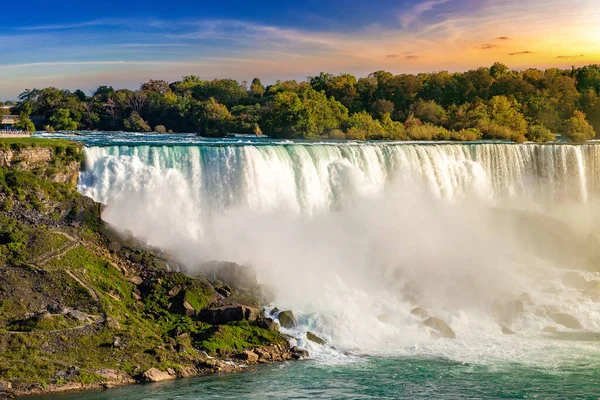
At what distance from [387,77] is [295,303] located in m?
53.9

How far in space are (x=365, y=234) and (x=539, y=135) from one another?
104 feet

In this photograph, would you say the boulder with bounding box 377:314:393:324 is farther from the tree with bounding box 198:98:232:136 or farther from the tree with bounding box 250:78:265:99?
the tree with bounding box 250:78:265:99

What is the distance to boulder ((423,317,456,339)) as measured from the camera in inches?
944

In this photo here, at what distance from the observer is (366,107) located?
241 feet

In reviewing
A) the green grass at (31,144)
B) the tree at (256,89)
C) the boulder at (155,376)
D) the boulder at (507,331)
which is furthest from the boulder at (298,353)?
the tree at (256,89)

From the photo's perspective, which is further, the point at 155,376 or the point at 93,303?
the point at 93,303

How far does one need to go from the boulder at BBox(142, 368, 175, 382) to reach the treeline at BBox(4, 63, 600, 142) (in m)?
37.4

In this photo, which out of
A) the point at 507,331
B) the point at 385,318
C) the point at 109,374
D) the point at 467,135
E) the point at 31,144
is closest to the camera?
the point at 109,374

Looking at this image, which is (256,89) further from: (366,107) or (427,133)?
(427,133)

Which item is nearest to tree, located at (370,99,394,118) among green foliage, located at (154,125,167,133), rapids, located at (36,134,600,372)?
green foliage, located at (154,125,167,133)

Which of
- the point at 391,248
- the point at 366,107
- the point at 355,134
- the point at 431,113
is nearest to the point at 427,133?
the point at 355,134

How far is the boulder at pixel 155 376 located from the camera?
1897 cm

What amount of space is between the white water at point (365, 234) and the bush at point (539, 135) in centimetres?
2029

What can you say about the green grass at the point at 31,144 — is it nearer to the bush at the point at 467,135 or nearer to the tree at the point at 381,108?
the bush at the point at 467,135
